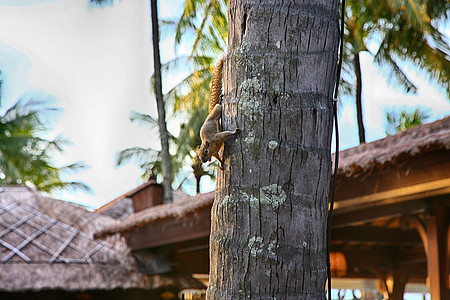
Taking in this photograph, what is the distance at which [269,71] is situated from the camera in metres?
1.42

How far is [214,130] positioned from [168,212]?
5.12 m

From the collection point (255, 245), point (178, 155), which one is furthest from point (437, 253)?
point (178, 155)

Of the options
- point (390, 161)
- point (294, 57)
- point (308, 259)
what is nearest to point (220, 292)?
point (308, 259)

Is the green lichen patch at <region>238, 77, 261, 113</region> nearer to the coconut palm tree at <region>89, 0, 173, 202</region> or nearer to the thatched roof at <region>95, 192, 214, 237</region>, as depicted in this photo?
the thatched roof at <region>95, 192, 214, 237</region>

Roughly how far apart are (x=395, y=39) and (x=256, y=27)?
518 inches

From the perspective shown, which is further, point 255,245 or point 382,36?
point 382,36

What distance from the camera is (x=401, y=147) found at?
3996 mm

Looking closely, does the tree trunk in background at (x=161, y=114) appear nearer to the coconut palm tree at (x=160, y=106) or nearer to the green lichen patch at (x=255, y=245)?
the coconut palm tree at (x=160, y=106)

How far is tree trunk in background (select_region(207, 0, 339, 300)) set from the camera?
1329mm

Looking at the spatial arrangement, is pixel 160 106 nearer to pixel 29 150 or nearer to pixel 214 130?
pixel 214 130

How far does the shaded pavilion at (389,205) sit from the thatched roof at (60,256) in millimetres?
811

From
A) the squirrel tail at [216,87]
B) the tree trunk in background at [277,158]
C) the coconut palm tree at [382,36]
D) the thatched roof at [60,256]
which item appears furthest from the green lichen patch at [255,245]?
the coconut palm tree at [382,36]

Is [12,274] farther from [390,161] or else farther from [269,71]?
[269,71]

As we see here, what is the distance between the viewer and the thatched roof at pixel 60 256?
309 inches
